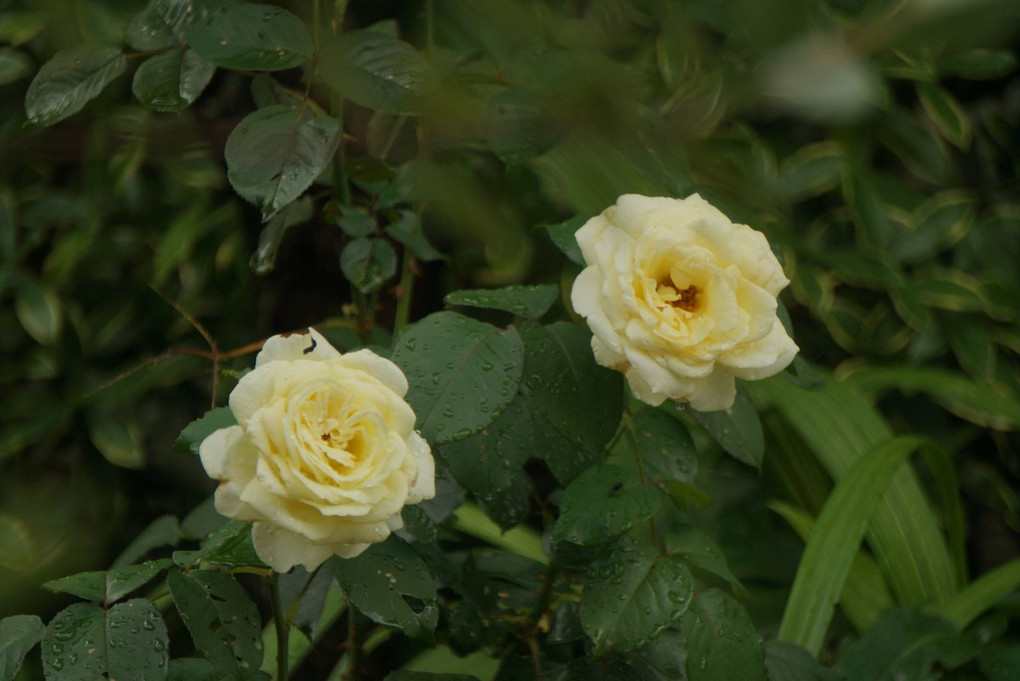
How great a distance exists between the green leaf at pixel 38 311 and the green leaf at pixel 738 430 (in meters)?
0.84

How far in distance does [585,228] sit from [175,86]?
331mm

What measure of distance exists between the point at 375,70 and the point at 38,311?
740mm

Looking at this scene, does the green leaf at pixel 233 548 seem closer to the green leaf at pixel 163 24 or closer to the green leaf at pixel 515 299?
the green leaf at pixel 515 299

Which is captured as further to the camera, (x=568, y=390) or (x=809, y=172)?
(x=809, y=172)

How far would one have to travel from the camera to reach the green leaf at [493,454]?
0.68 m

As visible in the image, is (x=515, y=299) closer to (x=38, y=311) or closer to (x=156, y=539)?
(x=156, y=539)

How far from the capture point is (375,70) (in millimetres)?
672

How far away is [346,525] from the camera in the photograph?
525 mm

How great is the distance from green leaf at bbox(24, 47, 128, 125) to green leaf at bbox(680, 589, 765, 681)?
59 cm

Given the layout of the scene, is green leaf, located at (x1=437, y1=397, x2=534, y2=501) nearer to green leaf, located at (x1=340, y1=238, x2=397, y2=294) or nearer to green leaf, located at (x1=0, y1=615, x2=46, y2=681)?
green leaf, located at (x1=340, y1=238, x2=397, y2=294)

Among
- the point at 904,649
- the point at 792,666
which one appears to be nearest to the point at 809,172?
the point at 904,649

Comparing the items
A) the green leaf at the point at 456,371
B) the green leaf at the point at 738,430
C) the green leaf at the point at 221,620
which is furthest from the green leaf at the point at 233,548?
the green leaf at the point at 738,430

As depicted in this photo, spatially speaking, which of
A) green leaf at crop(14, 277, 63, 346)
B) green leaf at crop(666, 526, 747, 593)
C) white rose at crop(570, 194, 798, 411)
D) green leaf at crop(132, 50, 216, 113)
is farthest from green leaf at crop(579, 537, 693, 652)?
green leaf at crop(14, 277, 63, 346)

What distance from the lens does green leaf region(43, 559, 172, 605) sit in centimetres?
61
